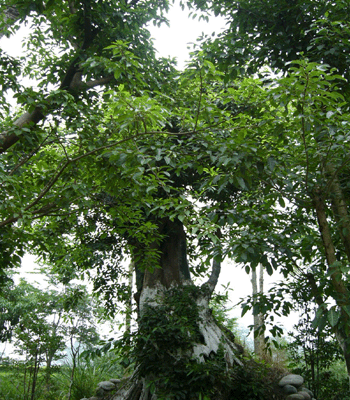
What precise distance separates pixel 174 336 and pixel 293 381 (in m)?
2.43

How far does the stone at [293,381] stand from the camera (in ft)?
18.5

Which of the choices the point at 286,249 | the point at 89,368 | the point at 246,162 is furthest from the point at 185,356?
the point at 89,368

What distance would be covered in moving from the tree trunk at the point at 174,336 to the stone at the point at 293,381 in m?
0.78

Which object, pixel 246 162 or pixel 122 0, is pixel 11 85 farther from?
pixel 246 162

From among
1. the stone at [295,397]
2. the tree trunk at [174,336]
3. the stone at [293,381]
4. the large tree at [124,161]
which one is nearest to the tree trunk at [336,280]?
the large tree at [124,161]

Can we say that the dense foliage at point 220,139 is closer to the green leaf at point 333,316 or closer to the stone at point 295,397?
the green leaf at point 333,316

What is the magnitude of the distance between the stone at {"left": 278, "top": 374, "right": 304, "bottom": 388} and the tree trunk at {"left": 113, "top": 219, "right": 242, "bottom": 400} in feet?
2.57

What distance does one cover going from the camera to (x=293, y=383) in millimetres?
5652

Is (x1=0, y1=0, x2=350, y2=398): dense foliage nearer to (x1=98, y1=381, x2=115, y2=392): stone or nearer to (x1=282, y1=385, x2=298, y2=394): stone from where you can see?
(x1=282, y1=385, x2=298, y2=394): stone

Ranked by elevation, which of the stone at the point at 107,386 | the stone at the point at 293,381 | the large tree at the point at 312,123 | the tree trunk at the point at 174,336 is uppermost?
the large tree at the point at 312,123

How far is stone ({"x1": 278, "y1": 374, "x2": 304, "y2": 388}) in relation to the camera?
564 centimetres

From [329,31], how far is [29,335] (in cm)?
771

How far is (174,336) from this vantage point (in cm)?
471

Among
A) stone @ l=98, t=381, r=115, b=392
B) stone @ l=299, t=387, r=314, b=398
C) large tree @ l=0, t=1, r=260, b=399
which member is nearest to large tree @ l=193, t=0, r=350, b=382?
large tree @ l=0, t=1, r=260, b=399
